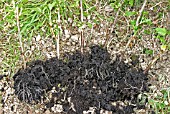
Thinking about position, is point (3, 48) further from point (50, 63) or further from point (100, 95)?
point (100, 95)

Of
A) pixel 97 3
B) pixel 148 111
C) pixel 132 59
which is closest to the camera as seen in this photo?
pixel 148 111

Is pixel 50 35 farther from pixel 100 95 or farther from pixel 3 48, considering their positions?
pixel 100 95

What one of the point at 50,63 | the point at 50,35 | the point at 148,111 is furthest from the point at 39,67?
the point at 148,111

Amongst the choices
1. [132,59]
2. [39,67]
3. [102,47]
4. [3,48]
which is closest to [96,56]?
[102,47]

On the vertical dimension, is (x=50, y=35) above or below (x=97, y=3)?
below

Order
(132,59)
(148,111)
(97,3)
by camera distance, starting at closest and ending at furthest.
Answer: (148,111) < (132,59) < (97,3)

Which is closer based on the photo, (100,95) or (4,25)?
(100,95)

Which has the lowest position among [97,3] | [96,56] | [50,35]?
[96,56]
